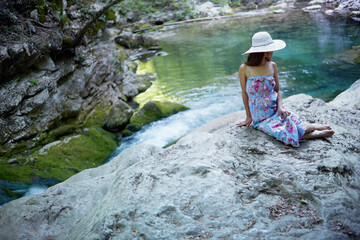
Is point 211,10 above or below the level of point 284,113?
above

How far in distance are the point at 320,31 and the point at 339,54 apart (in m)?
8.31

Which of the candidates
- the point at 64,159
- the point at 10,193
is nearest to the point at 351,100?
the point at 64,159

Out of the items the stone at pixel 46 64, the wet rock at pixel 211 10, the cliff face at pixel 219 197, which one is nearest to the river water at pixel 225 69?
the cliff face at pixel 219 197

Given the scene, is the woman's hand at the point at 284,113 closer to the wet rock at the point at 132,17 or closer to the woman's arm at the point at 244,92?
the woman's arm at the point at 244,92

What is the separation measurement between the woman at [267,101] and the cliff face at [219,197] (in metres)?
0.16

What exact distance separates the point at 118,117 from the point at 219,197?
778cm

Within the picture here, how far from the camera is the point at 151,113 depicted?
11266 mm

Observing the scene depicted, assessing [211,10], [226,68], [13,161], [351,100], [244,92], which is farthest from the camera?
[211,10]

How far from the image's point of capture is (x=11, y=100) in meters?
7.89

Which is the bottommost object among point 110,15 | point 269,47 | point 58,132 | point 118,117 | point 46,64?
point 118,117

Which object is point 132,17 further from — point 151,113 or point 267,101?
point 267,101

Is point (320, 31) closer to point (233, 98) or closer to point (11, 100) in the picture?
point (233, 98)

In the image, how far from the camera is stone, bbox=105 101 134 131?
1003 centimetres

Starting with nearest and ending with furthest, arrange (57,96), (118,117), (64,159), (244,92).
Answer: (244,92)
(64,159)
(57,96)
(118,117)
